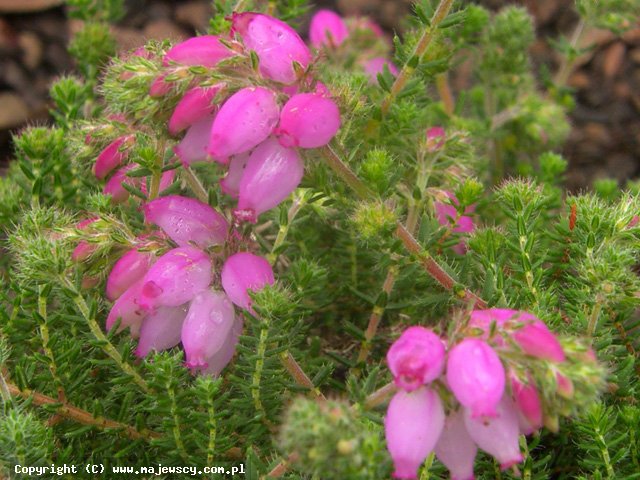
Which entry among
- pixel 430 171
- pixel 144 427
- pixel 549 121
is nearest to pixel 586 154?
pixel 549 121

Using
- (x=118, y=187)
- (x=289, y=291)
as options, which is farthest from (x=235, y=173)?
(x=118, y=187)

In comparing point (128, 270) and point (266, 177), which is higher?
point (266, 177)

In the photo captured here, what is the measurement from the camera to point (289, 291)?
2748mm

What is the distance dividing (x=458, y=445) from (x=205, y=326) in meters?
0.78

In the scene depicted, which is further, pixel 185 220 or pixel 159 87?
pixel 185 220

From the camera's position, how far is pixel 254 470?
7.68ft

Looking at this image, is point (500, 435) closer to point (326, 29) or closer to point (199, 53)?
point (199, 53)

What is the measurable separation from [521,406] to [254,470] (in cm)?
81

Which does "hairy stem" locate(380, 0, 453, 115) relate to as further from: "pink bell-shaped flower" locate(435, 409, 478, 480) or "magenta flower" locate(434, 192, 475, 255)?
"pink bell-shaped flower" locate(435, 409, 478, 480)

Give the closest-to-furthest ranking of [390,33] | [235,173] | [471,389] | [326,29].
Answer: [471,389] → [235,173] → [326,29] → [390,33]

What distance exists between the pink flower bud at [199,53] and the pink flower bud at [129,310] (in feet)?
2.11

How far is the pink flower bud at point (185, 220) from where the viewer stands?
8.14ft

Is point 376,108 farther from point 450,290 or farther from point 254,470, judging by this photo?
point 254,470

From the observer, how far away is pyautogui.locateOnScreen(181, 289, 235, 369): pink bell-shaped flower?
7.70ft
